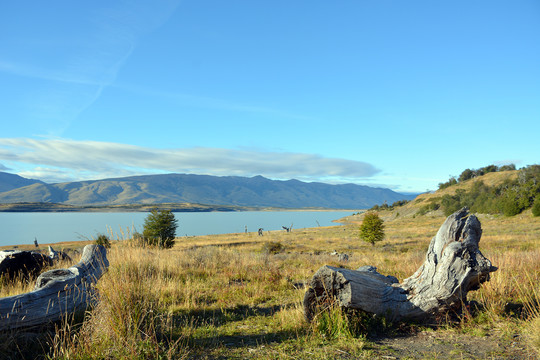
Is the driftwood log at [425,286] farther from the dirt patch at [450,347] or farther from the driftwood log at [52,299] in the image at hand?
the driftwood log at [52,299]

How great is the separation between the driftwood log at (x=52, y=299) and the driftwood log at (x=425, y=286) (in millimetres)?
3776

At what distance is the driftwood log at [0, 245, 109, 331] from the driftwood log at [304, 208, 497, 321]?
378 centimetres

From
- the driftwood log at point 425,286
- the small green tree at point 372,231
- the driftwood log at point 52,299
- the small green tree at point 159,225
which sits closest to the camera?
the driftwood log at point 52,299

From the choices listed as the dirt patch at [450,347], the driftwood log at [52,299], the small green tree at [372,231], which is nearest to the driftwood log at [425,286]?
the dirt patch at [450,347]

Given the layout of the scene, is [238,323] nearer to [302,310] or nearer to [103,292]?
[302,310]

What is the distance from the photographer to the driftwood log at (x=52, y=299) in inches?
179

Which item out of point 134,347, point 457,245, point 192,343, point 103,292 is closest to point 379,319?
point 457,245

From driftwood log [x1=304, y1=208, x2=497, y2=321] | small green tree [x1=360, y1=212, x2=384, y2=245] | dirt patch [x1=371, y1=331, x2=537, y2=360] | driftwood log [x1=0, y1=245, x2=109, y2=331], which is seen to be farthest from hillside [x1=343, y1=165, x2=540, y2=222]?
driftwood log [x1=0, y1=245, x2=109, y2=331]

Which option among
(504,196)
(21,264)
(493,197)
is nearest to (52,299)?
(21,264)

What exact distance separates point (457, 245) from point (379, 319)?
1.79 meters

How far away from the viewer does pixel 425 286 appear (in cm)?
557

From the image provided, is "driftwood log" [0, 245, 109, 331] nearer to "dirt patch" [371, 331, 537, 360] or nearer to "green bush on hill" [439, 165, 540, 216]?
"dirt patch" [371, 331, 537, 360]

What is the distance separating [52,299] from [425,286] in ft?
19.7

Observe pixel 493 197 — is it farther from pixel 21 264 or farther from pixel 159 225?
pixel 21 264
